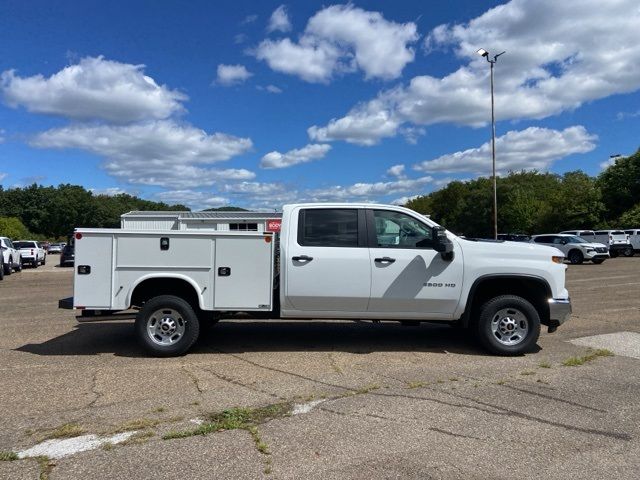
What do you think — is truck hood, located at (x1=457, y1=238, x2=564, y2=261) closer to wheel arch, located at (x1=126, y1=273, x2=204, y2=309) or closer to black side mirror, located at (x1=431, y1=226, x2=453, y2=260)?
black side mirror, located at (x1=431, y1=226, x2=453, y2=260)

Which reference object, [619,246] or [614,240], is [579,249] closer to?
[614,240]

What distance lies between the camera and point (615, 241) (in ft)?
119

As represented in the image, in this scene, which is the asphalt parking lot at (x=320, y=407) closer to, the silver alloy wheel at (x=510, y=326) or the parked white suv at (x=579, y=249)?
the silver alloy wheel at (x=510, y=326)

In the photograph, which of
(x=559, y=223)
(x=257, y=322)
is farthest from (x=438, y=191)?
(x=257, y=322)

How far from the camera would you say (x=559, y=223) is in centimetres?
5462

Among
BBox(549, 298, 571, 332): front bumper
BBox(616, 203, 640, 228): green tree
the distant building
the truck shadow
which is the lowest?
the truck shadow

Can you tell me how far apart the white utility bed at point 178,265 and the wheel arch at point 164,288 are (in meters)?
0.02

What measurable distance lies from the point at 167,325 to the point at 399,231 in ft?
10.6

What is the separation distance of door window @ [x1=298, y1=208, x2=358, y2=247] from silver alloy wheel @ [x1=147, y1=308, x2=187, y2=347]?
185cm

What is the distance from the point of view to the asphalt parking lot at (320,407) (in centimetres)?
395

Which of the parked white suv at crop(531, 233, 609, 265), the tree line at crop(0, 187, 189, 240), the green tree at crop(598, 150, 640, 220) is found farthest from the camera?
the tree line at crop(0, 187, 189, 240)

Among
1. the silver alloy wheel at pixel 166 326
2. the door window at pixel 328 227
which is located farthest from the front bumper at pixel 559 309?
the silver alloy wheel at pixel 166 326

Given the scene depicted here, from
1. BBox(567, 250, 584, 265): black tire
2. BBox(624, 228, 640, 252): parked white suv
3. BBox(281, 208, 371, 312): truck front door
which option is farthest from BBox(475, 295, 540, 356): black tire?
BBox(624, 228, 640, 252): parked white suv

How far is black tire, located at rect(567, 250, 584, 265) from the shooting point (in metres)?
30.4
